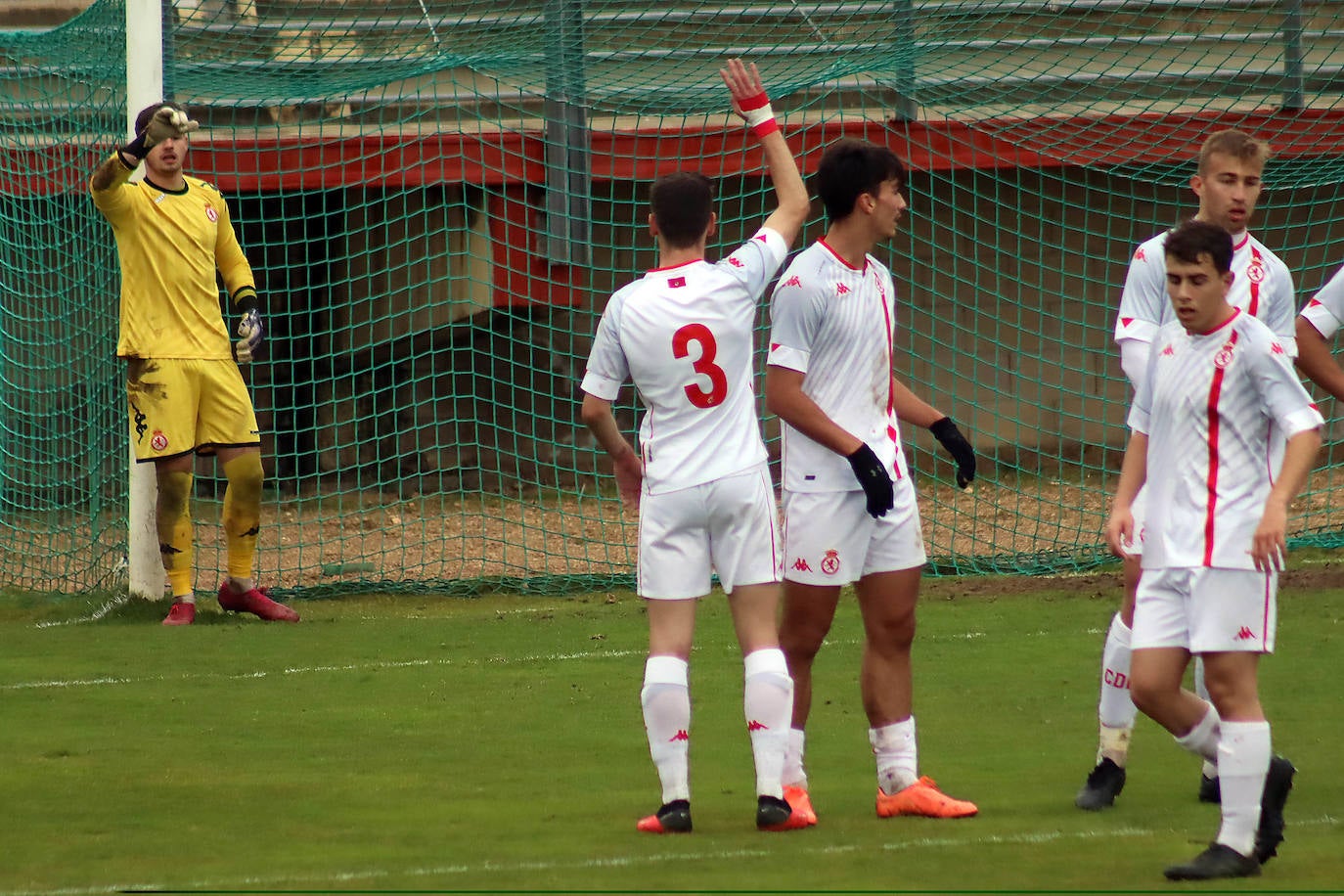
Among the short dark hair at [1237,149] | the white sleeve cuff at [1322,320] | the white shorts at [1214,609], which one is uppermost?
the short dark hair at [1237,149]

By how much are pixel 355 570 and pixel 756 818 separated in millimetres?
5883

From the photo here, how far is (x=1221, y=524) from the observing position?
154 inches

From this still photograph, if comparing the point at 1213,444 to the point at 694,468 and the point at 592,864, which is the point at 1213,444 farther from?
the point at 592,864

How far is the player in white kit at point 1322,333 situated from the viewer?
501cm

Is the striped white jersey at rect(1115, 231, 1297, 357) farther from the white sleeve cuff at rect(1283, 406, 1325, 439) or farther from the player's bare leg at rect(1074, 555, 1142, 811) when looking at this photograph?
the white sleeve cuff at rect(1283, 406, 1325, 439)

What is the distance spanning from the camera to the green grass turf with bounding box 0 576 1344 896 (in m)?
4.00

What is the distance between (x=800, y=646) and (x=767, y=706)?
376mm

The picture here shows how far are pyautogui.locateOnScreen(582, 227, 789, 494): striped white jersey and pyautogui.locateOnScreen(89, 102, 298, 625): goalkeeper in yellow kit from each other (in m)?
3.90

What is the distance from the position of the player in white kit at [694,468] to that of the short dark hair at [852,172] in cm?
27

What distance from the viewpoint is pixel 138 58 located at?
8539 millimetres

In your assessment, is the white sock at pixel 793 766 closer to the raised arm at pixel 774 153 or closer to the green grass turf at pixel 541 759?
the green grass turf at pixel 541 759

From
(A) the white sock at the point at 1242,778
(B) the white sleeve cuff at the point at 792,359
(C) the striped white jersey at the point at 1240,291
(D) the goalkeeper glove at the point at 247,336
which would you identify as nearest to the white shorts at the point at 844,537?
(B) the white sleeve cuff at the point at 792,359

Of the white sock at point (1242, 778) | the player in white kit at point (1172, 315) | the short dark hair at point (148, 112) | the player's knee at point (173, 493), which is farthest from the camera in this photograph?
the player's knee at point (173, 493)

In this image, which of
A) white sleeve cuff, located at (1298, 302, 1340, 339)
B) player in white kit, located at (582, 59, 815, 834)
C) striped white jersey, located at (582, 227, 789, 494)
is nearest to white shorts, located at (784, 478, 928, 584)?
player in white kit, located at (582, 59, 815, 834)
